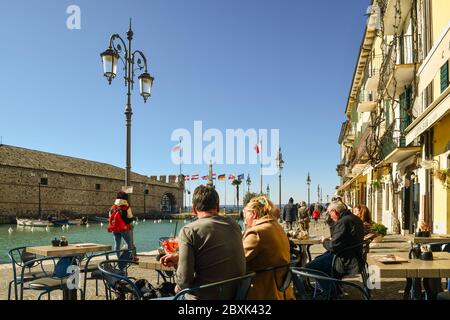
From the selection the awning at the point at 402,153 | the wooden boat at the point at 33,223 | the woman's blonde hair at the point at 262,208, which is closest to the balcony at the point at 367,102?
the awning at the point at 402,153

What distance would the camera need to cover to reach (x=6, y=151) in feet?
172

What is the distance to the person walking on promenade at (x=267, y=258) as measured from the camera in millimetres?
3820

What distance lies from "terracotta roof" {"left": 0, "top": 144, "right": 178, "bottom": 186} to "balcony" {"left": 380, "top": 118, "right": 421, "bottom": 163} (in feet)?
140

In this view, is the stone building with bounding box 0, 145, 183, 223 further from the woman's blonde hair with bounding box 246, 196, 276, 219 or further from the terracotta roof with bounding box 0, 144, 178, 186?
the woman's blonde hair with bounding box 246, 196, 276, 219

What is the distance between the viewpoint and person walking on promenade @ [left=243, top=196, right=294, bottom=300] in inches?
150

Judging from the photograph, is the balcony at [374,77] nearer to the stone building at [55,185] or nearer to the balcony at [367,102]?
the balcony at [367,102]

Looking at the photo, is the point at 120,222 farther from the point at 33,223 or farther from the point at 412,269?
the point at 33,223

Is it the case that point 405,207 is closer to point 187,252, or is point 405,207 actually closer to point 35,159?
point 187,252

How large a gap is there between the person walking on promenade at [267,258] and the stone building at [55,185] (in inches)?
1848

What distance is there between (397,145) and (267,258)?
15.1m

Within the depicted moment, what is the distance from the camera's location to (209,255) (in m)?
3.42

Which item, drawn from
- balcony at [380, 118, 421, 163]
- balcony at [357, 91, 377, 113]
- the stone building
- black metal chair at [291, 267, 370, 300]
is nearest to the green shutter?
balcony at [380, 118, 421, 163]

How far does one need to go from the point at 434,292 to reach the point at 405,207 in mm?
15231
